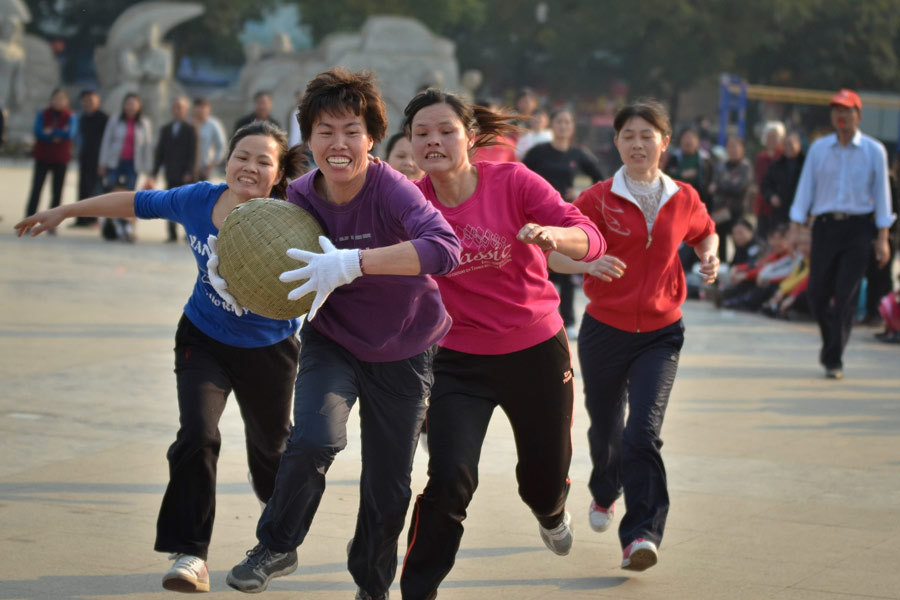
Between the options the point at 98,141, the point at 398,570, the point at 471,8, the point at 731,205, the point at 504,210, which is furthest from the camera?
the point at 471,8

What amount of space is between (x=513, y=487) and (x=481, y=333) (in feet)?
6.84

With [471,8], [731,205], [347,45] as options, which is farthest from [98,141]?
A: [471,8]

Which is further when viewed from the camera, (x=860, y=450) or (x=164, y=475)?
(x=860, y=450)

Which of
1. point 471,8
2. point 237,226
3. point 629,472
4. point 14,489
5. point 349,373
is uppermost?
point 471,8

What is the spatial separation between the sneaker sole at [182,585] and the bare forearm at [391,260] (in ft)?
4.39

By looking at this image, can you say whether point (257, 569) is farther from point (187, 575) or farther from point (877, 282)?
point (877, 282)

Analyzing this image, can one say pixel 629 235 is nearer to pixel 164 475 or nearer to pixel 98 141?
pixel 164 475

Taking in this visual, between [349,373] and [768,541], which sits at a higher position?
[349,373]

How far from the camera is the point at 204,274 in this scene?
5.33 metres

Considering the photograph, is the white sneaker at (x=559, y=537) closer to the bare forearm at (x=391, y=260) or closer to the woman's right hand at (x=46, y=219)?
the bare forearm at (x=391, y=260)

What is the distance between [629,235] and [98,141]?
15.1m

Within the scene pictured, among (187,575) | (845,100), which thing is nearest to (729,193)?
(845,100)

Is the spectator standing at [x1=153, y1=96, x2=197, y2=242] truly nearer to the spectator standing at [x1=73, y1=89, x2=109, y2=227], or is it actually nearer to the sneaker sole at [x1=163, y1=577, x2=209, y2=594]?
the spectator standing at [x1=73, y1=89, x2=109, y2=227]

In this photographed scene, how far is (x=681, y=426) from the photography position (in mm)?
8562
